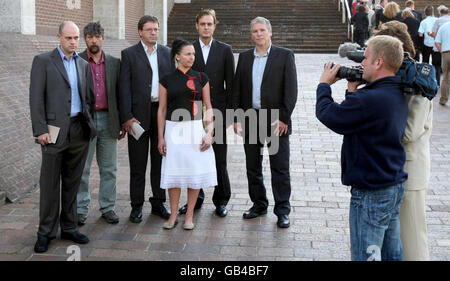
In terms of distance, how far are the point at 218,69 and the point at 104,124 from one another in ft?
4.30

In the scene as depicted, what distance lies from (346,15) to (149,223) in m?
18.9

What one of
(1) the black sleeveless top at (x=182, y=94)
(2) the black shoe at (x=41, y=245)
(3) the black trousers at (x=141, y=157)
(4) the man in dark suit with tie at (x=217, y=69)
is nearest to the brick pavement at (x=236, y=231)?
(2) the black shoe at (x=41, y=245)

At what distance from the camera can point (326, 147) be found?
915 cm

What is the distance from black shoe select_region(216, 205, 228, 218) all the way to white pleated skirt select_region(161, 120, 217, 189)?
2.01ft

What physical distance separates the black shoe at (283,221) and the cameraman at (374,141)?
1.95 metres

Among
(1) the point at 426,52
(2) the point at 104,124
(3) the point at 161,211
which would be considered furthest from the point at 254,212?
(1) the point at 426,52

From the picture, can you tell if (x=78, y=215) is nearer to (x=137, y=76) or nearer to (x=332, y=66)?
(x=137, y=76)

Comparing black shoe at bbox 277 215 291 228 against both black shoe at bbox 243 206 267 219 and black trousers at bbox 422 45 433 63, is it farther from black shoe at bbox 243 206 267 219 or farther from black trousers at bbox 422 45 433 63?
black trousers at bbox 422 45 433 63

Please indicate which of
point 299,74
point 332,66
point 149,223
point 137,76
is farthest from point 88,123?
point 299,74

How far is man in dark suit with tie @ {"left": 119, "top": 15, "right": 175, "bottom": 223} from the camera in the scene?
5.59m

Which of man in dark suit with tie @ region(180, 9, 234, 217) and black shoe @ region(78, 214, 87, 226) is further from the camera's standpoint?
man in dark suit with tie @ region(180, 9, 234, 217)

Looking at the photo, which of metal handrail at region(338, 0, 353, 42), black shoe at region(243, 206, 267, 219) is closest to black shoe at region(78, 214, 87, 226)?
black shoe at region(243, 206, 267, 219)

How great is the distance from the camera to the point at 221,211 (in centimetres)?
588

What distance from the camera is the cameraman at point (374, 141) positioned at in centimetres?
332
